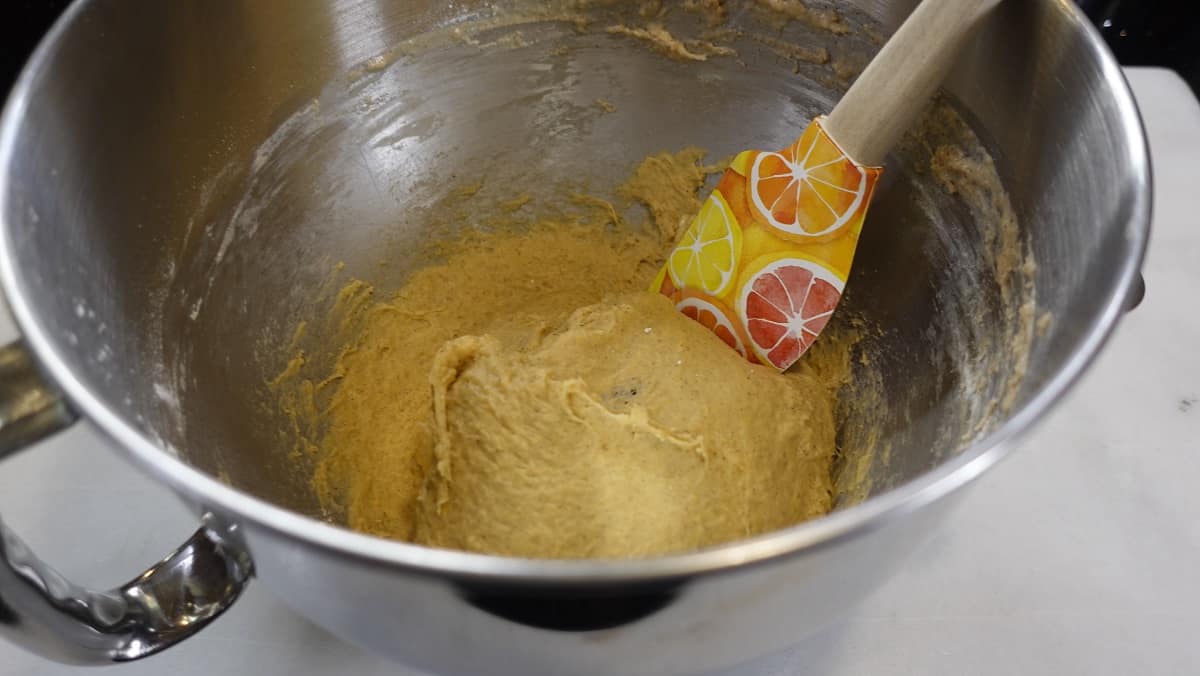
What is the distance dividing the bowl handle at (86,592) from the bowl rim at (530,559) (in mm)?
35

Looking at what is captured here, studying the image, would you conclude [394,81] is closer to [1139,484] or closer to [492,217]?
[492,217]

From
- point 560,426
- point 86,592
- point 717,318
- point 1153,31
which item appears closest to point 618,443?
point 560,426

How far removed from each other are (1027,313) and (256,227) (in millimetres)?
934

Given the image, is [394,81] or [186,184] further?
[394,81]

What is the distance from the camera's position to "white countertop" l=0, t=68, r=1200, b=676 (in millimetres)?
1029

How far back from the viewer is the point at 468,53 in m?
1.31

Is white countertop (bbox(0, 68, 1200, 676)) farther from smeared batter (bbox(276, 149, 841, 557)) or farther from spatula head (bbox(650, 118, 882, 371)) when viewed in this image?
spatula head (bbox(650, 118, 882, 371))

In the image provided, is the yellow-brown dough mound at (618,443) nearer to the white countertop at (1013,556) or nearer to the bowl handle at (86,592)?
the white countertop at (1013,556)

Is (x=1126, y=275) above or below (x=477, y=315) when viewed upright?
above

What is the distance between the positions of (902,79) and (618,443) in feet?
1.82

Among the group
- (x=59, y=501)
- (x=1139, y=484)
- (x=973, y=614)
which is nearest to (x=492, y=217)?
(x=59, y=501)

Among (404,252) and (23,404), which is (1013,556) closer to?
(404,252)

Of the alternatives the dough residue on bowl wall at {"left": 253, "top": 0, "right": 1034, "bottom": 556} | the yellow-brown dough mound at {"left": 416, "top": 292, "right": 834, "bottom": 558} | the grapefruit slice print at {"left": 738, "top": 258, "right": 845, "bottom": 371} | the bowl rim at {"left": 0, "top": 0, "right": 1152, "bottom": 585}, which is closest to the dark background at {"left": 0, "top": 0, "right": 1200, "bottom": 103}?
the dough residue on bowl wall at {"left": 253, "top": 0, "right": 1034, "bottom": 556}

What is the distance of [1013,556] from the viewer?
1.12 meters
